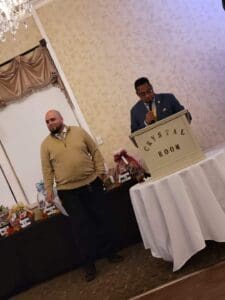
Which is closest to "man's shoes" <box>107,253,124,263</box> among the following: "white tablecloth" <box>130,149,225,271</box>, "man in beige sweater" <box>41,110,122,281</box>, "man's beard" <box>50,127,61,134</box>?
"man in beige sweater" <box>41,110,122,281</box>

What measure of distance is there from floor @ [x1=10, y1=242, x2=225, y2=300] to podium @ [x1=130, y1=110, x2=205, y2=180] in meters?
0.62

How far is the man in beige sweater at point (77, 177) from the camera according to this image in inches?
130

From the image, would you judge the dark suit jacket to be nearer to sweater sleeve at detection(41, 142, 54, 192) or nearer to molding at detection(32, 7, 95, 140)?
sweater sleeve at detection(41, 142, 54, 192)

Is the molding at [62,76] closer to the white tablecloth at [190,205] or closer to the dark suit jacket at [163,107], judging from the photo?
the dark suit jacket at [163,107]

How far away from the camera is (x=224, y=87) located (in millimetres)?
4562

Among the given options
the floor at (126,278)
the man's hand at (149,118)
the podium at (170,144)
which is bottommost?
the floor at (126,278)

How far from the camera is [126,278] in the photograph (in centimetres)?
301

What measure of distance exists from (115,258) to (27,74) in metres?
2.35

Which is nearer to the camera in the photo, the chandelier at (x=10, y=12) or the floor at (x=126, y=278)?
the floor at (x=126, y=278)

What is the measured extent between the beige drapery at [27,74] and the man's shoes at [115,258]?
6.71 feet

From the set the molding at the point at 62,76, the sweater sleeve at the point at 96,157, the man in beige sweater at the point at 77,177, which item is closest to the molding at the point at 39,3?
the molding at the point at 62,76

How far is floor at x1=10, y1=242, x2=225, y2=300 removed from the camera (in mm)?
2682

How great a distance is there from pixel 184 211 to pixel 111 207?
1281 mm

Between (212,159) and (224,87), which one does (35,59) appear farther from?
(212,159)
